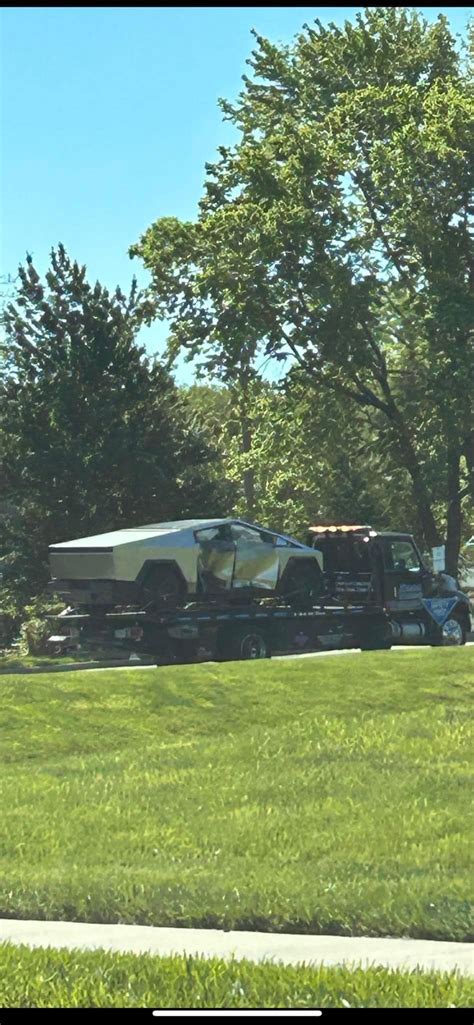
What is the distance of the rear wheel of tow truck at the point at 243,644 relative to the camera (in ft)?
82.8

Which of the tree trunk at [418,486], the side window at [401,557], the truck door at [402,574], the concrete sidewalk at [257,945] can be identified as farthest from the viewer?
the tree trunk at [418,486]

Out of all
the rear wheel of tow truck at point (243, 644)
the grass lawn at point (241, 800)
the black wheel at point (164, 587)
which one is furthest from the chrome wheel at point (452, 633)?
the grass lawn at point (241, 800)

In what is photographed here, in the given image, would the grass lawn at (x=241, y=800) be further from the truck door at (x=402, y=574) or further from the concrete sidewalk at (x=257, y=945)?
the truck door at (x=402, y=574)

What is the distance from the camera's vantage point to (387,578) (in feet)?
92.5

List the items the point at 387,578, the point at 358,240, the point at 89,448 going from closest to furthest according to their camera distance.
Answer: the point at 387,578, the point at 89,448, the point at 358,240

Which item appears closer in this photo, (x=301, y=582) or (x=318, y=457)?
(x=301, y=582)

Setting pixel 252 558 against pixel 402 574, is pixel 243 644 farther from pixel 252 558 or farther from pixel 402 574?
pixel 402 574

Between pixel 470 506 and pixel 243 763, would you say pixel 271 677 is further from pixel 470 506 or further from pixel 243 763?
pixel 470 506

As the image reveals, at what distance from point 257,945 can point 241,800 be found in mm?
3868

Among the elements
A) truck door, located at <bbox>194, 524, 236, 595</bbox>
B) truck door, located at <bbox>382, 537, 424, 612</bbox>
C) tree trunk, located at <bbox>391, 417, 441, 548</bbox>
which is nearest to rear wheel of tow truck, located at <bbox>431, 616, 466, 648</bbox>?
truck door, located at <bbox>382, 537, 424, 612</bbox>

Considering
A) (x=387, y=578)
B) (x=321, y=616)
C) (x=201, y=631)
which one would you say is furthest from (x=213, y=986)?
(x=387, y=578)

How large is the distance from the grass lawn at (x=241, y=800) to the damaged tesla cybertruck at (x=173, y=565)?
603 centimetres

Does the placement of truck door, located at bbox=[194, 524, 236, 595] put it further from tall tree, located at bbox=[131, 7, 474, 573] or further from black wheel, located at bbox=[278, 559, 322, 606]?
tall tree, located at bbox=[131, 7, 474, 573]

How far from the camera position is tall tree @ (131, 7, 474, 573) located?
135 ft
